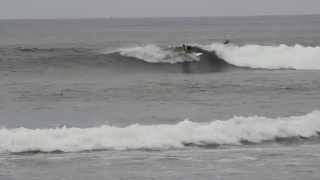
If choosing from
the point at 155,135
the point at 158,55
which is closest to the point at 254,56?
the point at 158,55

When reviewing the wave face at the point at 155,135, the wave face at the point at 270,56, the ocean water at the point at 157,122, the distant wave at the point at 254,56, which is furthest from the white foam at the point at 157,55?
the wave face at the point at 155,135

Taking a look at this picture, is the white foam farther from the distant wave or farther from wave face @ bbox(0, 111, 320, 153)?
wave face @ bbox(0, 111, 320, 153)

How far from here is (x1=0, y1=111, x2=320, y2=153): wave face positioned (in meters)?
13.7

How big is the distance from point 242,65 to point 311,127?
65.1 ft

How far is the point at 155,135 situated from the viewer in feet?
47.2

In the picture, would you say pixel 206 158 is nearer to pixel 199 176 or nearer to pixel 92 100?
pixel 199 176

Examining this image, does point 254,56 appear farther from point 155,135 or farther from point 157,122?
point 155,135

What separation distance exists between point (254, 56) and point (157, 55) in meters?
5.48

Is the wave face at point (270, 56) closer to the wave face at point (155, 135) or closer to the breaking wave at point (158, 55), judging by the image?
the breaking wave at point (158, 55)

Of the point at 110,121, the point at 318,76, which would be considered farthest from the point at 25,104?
the point at 318,76

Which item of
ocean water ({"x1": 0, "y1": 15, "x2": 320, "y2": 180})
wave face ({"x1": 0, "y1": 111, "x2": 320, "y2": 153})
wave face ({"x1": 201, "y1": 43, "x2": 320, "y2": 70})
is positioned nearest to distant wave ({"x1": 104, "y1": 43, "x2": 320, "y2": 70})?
wave face ({"x1": 201, "y1": 43, "x2": 320, "y2": 70})

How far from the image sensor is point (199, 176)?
35.4 feet

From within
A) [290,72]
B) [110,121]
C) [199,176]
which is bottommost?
[199,176]

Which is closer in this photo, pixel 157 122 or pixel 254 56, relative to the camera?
pixel 157 122
